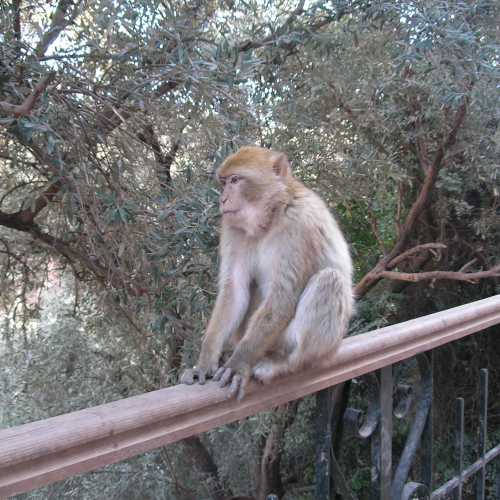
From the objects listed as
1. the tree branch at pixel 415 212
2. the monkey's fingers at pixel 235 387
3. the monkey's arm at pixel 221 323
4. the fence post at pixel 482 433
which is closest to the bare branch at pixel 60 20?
the monkey's arm at pixel 221 323

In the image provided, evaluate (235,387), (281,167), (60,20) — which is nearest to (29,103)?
(60,20)

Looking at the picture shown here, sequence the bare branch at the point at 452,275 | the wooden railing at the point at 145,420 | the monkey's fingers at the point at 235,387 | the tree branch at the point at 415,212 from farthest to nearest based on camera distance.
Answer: the bare branch at the point at 452,275 < the tree branch at the point at 415,212 < the monkey's fingers at the point at 235,387 < the wooden railing at the point at 145,420

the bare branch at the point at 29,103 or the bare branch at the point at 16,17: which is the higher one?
the bare branch at the point at 16,17

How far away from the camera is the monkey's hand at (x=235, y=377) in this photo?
113cm

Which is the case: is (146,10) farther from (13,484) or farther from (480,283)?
(480,283)

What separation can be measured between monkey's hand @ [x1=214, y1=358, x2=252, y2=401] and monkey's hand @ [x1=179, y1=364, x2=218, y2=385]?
93 millimetres

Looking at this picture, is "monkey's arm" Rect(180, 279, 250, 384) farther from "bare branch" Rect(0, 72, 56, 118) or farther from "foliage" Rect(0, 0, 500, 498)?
"bare branch" Rect(0, 72, 56, 118)

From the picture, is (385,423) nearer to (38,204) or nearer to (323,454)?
(323,454)

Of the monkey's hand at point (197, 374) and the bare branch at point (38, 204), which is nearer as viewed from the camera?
the monkey's hand at point (197, 374)

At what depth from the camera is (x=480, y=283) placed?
579 cm

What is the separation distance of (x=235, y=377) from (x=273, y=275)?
0.73 meters

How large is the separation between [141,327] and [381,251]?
2999 millimetres

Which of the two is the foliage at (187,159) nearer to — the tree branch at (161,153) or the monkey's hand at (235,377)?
the tree branch at (161,153)

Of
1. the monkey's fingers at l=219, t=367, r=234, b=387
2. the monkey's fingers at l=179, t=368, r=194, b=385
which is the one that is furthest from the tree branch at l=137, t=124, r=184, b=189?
the monkey's fingers at l=219, t=367, r=234, b=387
